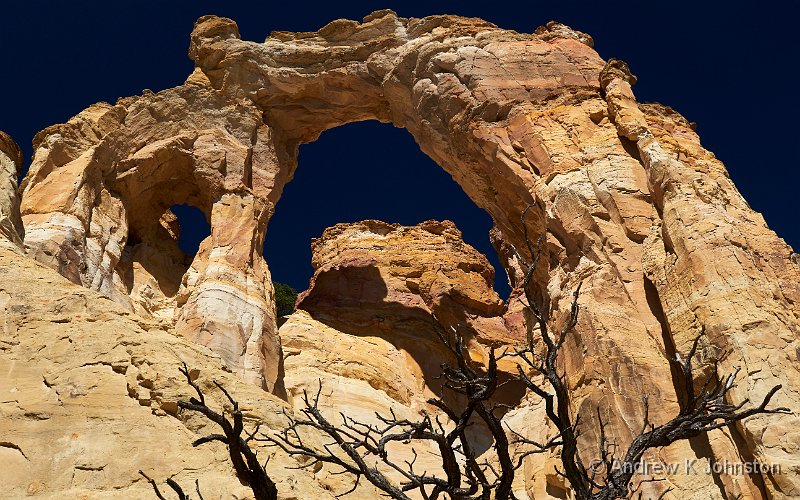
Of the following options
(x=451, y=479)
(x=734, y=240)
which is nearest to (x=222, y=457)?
(x=451, y=479)

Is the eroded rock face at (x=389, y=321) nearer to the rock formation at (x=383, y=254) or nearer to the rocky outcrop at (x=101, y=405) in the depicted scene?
the rock formation at (x=383, y=254)

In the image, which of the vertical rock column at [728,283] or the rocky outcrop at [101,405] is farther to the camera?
the vertical rock column at [728,283]

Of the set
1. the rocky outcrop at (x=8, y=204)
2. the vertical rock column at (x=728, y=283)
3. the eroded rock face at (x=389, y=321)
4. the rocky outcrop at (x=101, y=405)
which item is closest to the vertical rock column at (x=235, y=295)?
the eroded rock face at (x=389, y=321)

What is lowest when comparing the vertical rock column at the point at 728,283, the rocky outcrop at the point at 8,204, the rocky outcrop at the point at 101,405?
the rocky outcrop at the point at 101,405

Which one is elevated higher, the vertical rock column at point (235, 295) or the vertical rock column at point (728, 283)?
the vertical rock column at point (728, 283)

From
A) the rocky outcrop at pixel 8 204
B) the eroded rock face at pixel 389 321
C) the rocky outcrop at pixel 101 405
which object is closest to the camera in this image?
the rocky outcrop at pixel 101 405

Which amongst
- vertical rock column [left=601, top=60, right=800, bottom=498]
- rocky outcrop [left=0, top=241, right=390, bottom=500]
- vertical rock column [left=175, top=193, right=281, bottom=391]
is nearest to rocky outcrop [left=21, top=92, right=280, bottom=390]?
vertical rock column [left=175, top=193, right=281, bottom=391]

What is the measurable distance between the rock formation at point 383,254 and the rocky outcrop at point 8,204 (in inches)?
3.1

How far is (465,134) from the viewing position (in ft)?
76.6

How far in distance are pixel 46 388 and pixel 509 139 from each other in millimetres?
15965

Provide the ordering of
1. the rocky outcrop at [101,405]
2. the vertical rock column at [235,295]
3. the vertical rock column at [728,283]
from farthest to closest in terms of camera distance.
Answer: the vertical rock column at [235,295] < the vertical rock column at [728,283] < the rocky outcrop at [101,405]

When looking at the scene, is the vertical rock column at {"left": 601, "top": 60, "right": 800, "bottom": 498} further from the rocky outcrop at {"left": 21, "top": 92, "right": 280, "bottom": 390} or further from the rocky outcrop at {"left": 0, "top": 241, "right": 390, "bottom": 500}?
the rocky outcrop at {"left": 21, "top": 92, "right": 280, "bottom": 390}

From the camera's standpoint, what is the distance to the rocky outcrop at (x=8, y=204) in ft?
40.1

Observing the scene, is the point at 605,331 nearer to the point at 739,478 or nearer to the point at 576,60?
the point at 739,478
